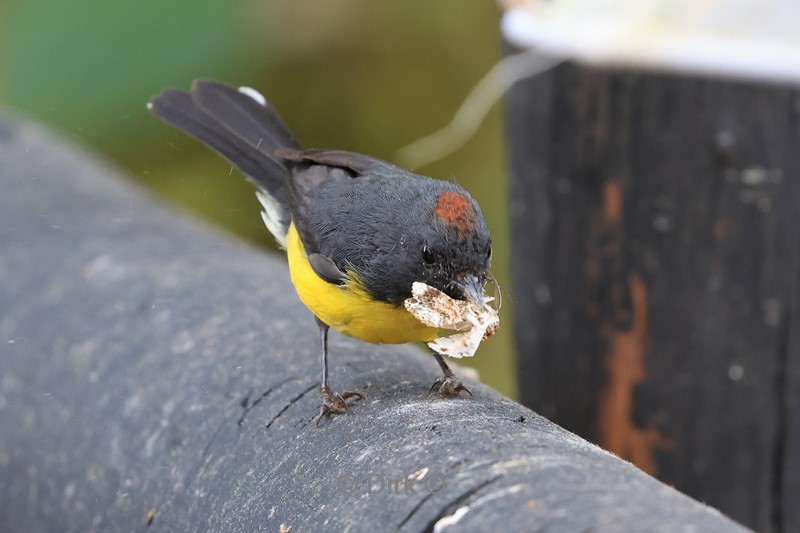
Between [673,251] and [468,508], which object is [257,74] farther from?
[468,508]

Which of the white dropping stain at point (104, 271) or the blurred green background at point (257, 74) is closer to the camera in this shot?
the white dropping stain at point (104, 271)

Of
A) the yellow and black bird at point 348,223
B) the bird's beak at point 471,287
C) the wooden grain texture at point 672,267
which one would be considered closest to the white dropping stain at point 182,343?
the yellow and black bird at point 348,223

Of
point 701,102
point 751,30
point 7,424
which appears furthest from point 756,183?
point 7,424

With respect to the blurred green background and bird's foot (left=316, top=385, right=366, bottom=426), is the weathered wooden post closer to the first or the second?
the blurred green background

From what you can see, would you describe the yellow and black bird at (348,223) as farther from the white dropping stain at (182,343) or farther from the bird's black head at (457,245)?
the white dropping stain at (182,343)

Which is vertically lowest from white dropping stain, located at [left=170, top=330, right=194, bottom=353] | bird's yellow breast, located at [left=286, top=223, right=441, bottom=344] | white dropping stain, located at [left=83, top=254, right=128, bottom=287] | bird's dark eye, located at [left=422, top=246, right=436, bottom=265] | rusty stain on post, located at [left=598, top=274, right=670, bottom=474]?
rusty stain on post, located at [left=598, top=274, right=670, bottom=474]

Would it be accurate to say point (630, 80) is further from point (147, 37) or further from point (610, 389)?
point (147, 37)

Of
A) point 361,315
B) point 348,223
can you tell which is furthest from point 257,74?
point 361,315

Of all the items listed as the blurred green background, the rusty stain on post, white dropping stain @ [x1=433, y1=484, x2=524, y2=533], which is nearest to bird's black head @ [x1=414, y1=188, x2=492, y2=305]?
white dropping stain @ [x1=433, y1=484, x2=524, y2=533]
